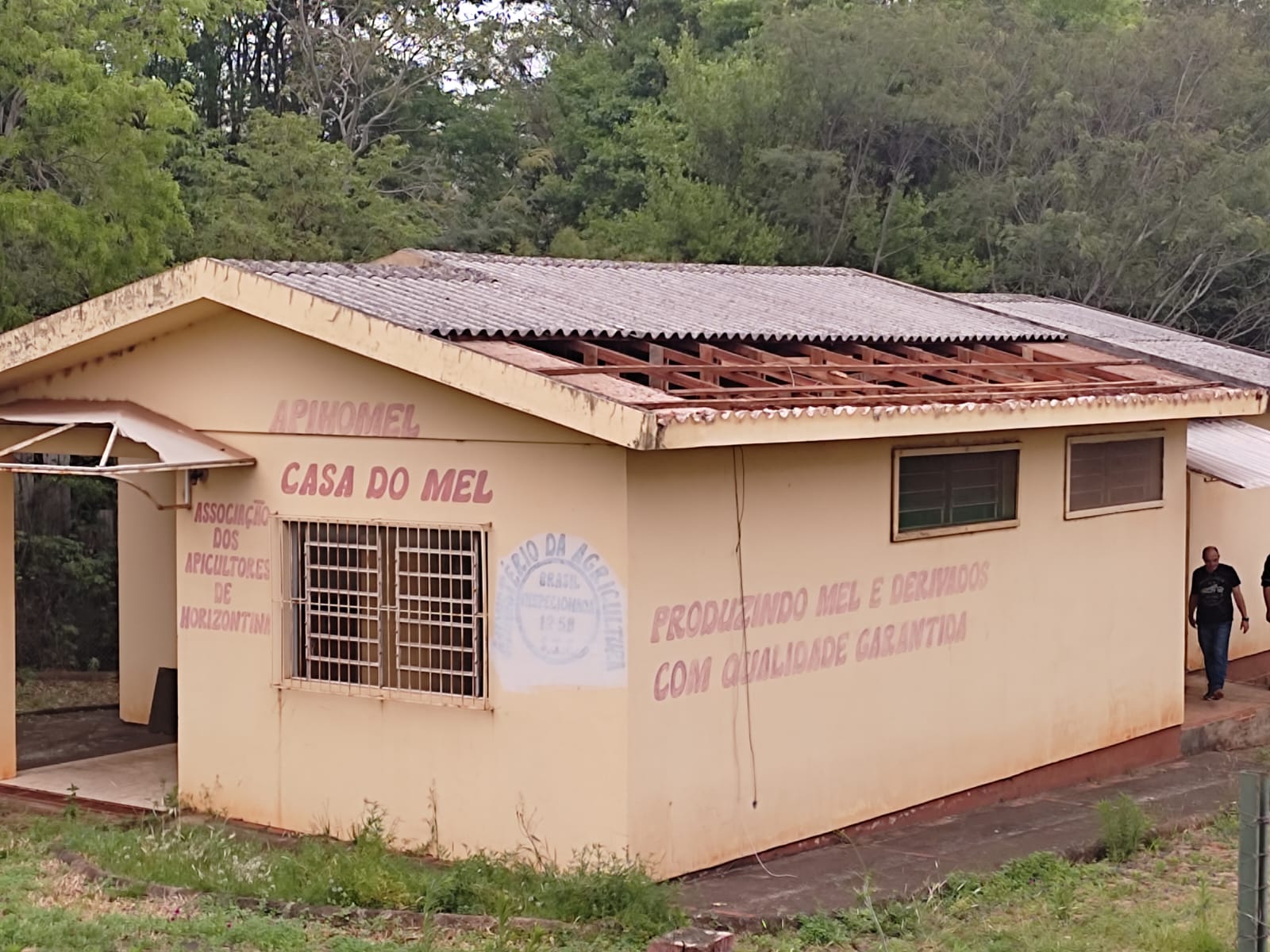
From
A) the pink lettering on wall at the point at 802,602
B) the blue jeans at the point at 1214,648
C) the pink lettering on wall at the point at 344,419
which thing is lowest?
the blue jeans at the point at 1214,648

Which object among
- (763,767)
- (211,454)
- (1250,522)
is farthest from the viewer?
(1250,522)

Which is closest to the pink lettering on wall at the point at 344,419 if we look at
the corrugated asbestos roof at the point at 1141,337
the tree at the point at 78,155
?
the tree at the point at 78,155

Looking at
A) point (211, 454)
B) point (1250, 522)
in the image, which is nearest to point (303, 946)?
point (211, 454)

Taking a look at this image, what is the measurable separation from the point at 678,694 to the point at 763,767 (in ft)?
2.80

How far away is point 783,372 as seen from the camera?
33.2 ft

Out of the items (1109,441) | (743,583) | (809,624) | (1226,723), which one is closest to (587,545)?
(743,583)

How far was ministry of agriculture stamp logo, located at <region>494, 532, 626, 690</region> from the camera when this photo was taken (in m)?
8.70

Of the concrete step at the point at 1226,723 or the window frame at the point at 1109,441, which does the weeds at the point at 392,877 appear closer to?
the window frame at the point at 1109,441

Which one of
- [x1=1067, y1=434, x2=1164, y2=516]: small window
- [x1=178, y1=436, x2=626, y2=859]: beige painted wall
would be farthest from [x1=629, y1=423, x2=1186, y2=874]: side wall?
[x1=178, y1=436, x2=626, y2=859]: beige painted wall

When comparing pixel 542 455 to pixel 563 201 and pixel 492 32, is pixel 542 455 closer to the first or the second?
pixel 563 201

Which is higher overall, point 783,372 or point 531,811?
point 783,372

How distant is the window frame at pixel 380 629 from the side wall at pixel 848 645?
0.98m

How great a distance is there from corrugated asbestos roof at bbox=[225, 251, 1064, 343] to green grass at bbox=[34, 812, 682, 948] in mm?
2905

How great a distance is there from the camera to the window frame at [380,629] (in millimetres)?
9164
